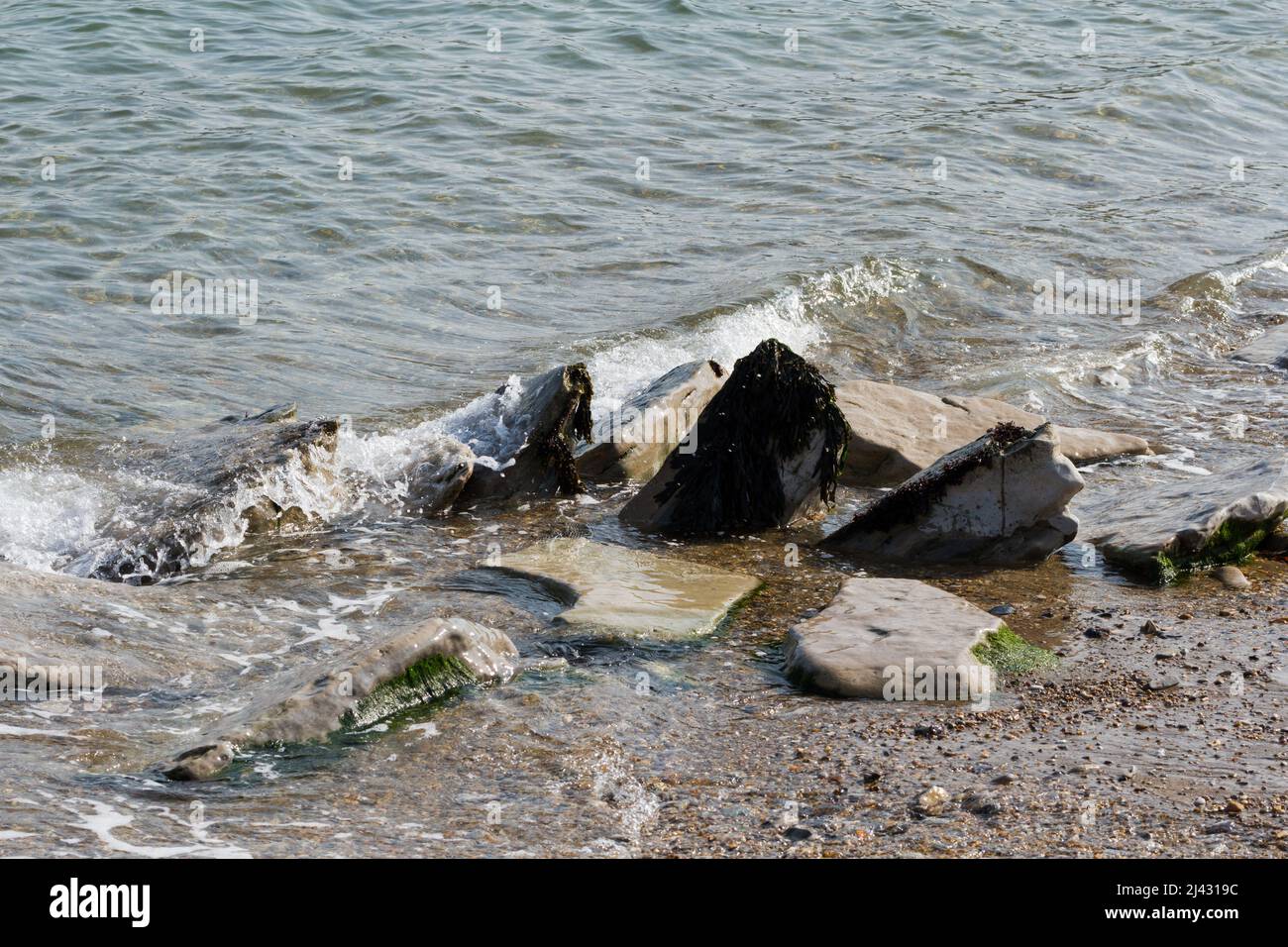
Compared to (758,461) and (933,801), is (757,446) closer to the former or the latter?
(758,461)

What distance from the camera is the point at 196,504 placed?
7566 mm

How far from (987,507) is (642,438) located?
7.34 ft

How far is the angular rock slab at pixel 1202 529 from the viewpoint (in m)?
6.85

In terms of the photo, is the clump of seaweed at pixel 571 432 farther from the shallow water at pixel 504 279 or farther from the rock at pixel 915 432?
the rock at pixel 915 432

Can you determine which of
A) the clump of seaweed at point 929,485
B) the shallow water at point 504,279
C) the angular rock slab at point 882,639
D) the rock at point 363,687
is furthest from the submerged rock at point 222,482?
the angular rock slab at point 882,639

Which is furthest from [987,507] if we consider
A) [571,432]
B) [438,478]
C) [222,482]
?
[222,482]

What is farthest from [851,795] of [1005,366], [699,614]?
[1005,366]

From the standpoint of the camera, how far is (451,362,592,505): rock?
831cm

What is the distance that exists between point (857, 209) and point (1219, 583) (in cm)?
824

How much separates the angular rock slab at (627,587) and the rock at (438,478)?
1.08 m

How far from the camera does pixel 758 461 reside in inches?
307

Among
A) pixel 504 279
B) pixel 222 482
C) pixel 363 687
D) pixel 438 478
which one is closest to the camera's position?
pixel 363 687

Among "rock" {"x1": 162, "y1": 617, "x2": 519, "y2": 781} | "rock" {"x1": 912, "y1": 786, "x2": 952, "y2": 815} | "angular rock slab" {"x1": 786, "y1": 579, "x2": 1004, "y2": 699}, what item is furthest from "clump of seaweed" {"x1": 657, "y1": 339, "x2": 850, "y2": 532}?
"rock" {"x1": 912, "y1": 786, "x2": 952, "y2": 815}
